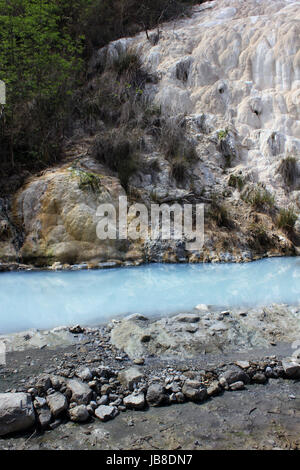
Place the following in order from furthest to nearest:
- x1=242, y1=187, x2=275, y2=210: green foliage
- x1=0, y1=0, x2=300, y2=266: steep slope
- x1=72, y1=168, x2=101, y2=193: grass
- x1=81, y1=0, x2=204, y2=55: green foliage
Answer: x1=81, y1=0, x2=204, y2=55: green foliage
x1=242, y1=187, x2=275, y2=210: green foliage
x1=72, y1=168, x2=101, y2=193: grass
x1=0, y1=0, x2=300, y2=266: steep slope

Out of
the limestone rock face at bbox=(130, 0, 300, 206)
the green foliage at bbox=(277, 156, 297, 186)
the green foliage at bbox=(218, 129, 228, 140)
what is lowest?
the green foliage at bbox=(277, 156, 297, 186)

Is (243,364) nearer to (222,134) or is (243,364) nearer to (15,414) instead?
(15,414)

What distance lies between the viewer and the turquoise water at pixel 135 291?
11.4 feet

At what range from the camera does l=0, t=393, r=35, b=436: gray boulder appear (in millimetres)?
1699

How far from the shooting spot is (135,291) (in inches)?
170

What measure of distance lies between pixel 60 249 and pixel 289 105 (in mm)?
7447

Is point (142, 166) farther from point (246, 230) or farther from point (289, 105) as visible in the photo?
point (289, 105)

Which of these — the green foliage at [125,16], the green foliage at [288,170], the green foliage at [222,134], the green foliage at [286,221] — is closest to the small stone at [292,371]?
the green foliage at [286,221]

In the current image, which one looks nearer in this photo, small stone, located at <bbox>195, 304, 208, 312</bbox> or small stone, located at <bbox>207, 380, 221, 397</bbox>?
small stone, located at <bbox>207, 380, 221, 397</bbox>

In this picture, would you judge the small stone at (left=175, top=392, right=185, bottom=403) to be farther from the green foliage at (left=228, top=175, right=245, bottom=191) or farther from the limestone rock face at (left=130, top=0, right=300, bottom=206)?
the limestone rock face at (left=130, top=0, right=300, bottom=206)

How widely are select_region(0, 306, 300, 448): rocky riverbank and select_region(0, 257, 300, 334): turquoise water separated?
0.49 meters

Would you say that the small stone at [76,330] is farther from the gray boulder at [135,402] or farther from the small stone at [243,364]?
the small stone at [243,364]

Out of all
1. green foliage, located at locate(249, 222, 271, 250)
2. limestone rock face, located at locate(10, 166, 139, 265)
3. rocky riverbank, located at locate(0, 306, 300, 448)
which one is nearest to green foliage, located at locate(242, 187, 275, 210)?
green foliage, located at locate(249, 222, 271, 250)

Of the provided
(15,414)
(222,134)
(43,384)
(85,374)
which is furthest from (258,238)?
(15,414)
